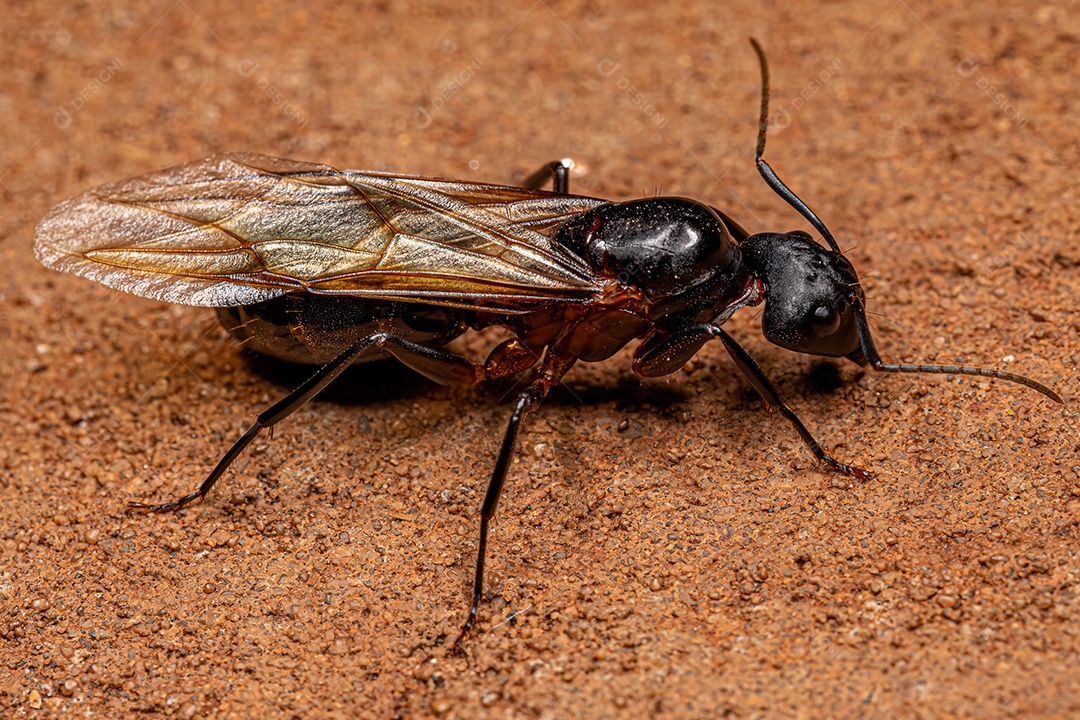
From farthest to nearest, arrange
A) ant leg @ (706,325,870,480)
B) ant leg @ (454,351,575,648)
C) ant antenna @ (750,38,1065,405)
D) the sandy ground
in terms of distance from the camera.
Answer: ant leg @ (706,325,870,480) < ant antenna @ (750,38,1065,405) < ant leg @ (454,351,575,648) < the sandy ground

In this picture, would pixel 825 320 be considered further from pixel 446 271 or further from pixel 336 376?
pixel 336 376

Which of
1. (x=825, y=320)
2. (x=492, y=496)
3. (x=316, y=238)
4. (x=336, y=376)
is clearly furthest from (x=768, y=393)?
(x=316, y=238)

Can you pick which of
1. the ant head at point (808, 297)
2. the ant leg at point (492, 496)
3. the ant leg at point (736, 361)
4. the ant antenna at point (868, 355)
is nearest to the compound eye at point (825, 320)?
the ant head at point (808, 297)

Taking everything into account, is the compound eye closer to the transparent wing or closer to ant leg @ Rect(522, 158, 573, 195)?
the transparent wing

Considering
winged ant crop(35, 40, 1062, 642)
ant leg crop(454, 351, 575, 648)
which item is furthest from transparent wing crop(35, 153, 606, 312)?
ant leg crop(454, 351, 575, 648)

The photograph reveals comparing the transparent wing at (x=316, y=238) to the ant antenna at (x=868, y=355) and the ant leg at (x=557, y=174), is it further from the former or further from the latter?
the ant antenna at (x=868, y=355)

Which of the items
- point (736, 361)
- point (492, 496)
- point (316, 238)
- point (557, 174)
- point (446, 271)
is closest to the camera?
point (492, 496)
